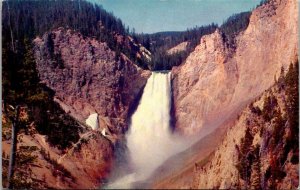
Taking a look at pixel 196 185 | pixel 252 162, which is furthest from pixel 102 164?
pixel 252 162

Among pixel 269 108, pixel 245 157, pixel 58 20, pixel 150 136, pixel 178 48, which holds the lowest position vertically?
pixel 245 157

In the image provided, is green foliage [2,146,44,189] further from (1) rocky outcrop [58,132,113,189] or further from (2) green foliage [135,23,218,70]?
(2) green foliage [135,23,218,70]

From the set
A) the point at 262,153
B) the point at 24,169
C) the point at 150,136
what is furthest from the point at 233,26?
the point at 24,169

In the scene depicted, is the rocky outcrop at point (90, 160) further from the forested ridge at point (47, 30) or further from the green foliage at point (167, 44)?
the green foliage at point (167, 44)

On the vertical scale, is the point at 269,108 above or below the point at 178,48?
below

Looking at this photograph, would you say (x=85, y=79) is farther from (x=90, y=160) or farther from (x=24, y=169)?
(x=24, y=169)

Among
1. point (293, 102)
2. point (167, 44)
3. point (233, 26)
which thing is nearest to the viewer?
point (293, 102)
